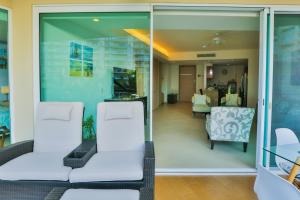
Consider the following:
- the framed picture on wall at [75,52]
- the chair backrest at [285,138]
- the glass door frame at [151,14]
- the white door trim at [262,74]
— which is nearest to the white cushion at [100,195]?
the chair backrest at [285,138]

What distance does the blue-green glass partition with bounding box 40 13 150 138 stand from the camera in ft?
10.9

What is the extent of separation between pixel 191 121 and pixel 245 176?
172 inches

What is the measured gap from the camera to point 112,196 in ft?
5.49

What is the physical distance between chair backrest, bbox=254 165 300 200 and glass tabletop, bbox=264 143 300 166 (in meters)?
0.51

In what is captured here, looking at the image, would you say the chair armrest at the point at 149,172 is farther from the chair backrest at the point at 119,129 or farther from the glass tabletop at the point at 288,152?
the glass tabletop at the point at 288,152

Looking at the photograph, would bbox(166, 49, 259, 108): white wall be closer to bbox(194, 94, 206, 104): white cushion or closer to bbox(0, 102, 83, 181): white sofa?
bbox(194, 94, 206, 104): white cushion

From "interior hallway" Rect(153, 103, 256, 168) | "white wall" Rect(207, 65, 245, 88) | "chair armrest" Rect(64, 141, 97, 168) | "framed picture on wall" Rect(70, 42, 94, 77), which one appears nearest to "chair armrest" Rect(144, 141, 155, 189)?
"chair armrest" Rect(64, 141, 97, 168)

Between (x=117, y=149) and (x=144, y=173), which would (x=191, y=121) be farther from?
(x=144, y=173)

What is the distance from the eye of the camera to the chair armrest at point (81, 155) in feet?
7.44

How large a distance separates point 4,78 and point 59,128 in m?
1.18

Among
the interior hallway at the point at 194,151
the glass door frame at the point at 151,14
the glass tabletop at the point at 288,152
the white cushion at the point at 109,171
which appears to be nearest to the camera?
the glass tabletop at the point at 288,152

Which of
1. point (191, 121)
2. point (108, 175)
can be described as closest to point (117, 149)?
point (108, 175)

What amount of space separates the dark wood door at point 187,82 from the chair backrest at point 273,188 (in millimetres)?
12731

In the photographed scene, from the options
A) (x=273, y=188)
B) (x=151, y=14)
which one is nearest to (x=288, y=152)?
(x=273, y=188)
